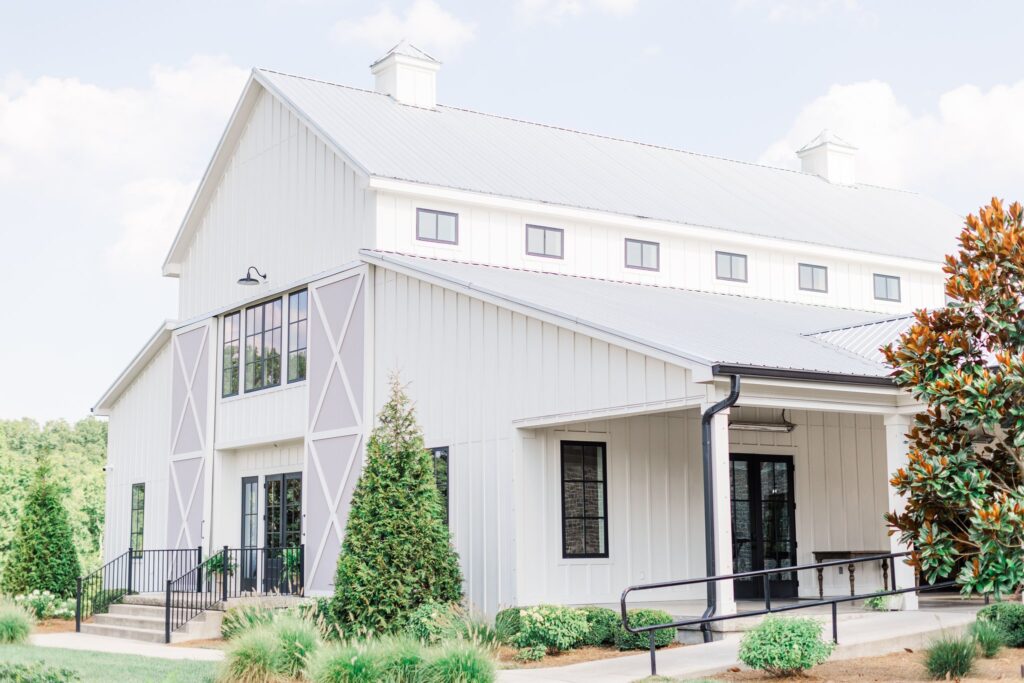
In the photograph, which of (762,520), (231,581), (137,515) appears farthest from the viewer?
(137,515)

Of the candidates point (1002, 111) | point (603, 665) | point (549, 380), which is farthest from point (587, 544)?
point (1002, 111)

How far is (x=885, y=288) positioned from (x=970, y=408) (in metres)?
15.7

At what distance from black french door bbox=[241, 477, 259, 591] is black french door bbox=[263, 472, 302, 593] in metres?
0.40

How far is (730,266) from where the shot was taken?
24.8 metres

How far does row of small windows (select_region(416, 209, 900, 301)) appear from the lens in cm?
2153

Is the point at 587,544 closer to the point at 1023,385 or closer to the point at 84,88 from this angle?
the point at 1023,385

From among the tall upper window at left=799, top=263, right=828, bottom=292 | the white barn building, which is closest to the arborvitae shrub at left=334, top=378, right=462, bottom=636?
the white barn building

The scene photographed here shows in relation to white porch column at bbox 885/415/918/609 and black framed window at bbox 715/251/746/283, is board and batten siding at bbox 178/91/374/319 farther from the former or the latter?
white porch column at bbox 885/415/918/609

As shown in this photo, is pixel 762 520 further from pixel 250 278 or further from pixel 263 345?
pixel 250 278

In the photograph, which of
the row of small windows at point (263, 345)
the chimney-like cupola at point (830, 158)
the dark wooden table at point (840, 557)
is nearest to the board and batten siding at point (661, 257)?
the row of small windows at point (263, 345)

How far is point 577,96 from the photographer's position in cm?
5228

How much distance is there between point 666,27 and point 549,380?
1694 inches

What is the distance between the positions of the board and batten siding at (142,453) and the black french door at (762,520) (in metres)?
12.5

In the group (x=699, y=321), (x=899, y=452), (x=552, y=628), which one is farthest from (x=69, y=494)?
(x=899, y=452)
